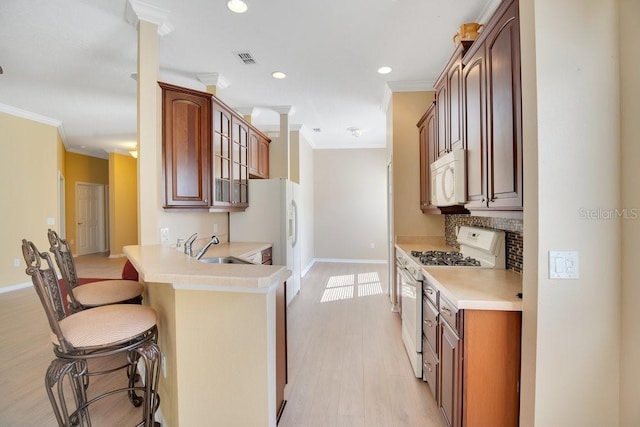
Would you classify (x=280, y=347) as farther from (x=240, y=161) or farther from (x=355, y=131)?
(x=355, y=131)

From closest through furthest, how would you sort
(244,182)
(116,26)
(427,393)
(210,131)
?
(427,393), (116,26), (210,131), (244,182)

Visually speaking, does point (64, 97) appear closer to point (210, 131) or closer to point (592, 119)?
point (210, 131)

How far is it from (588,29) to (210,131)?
2.75 meters

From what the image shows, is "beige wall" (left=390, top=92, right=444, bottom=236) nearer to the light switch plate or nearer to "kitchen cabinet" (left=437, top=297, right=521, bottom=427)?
"kitchen cabinet" (left=437, top=297, right=521, bottom=427)

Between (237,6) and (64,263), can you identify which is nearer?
(64,263)

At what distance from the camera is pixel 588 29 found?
3.74 feet

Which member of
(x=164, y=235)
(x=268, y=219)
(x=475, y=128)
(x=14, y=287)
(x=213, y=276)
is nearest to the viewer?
(x=213, y=276)

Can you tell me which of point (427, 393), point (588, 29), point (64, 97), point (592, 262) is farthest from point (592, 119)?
point (64, 97)

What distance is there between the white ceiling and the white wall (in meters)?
2.40

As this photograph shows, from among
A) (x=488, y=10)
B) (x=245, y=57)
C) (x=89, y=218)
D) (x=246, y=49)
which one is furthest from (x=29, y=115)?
(x=488, y=10)

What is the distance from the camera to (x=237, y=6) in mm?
2148

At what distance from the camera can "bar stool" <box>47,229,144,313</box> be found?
6.09 feet

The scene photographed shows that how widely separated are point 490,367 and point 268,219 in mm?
3059

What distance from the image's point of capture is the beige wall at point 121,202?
24.1 feet
